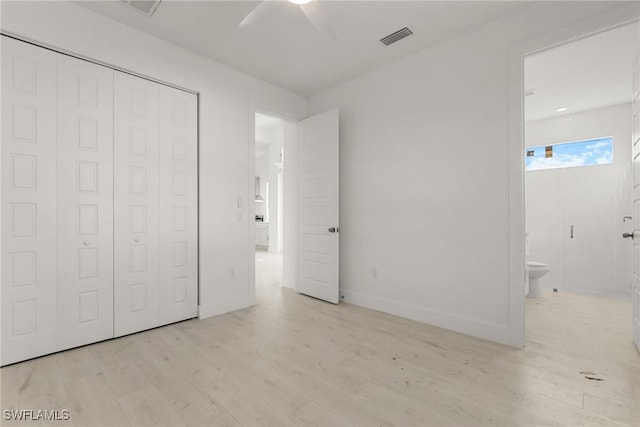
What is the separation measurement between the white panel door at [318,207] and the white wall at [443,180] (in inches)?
7.9

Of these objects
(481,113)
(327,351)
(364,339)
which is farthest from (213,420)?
(481,113)

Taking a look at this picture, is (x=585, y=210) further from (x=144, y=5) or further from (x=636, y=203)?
(x=144, y=5)

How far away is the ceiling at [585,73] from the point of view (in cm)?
284

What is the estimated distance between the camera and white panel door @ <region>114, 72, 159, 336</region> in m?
2.71

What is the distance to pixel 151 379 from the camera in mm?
2012

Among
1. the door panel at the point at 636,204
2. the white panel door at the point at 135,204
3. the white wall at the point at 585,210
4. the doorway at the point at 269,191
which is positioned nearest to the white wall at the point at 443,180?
the door panel at the point at 636,204

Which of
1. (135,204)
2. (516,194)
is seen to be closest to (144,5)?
(135,204)

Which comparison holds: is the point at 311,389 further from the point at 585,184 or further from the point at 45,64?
the point at 585,184

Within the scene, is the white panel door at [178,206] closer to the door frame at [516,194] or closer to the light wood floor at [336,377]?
the light wood floor at [336,377]

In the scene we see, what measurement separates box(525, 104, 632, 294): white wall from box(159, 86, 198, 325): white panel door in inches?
202

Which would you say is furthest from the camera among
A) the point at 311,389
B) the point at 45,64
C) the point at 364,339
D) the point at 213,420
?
the point at 364,339

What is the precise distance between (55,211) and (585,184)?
6445 mm

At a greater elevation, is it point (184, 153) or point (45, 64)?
point (45, 64)

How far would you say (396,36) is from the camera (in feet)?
9.45
